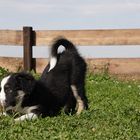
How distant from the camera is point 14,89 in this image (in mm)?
7383

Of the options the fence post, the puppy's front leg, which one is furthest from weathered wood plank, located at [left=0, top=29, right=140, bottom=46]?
the puppy's front leg

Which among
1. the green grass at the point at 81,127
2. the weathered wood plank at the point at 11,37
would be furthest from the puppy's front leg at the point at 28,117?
the weathered wood plank at the point at 11,37

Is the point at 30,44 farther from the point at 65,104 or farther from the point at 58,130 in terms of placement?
the point at 58,130

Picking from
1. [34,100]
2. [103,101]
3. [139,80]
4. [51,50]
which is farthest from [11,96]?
[139,80]

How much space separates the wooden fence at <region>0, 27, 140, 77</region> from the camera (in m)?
16.1

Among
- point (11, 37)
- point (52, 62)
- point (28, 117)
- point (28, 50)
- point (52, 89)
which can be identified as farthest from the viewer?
point (11, 37)

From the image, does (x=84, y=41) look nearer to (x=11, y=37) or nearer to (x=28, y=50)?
(x=28, y=50)

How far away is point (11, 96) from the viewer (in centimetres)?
729

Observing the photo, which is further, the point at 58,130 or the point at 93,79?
the point at 93,79

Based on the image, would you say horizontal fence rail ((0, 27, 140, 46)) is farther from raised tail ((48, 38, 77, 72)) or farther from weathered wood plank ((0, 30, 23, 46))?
raised tail ((48, 38, 77, 72))

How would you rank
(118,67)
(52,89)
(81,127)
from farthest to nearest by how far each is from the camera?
(118,67) → (52,89) → (81,127)

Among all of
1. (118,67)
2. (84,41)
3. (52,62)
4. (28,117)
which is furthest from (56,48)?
(84,41)

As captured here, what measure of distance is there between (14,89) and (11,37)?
32.6 ft

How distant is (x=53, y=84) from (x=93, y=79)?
6.97 metres
